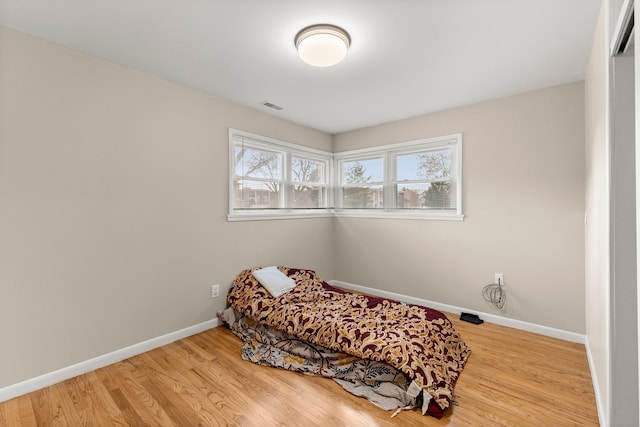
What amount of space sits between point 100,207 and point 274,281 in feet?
5.58

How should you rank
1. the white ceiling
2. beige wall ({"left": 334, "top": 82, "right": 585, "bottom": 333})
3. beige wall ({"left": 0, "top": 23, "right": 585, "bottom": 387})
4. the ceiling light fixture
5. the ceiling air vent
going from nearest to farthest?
the white ceiling < the ceiling light fixture < beige wall ({"left": 0, "top": 23, "right": 585, "bottom": 387}) < beige wall ({"left": 334, "top": 82, "right": 585, "bottom": 333}) < the ceiling air vent

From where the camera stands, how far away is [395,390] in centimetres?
200

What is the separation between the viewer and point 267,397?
6.58 ft

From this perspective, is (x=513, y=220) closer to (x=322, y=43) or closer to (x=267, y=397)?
(x=322, y=43)

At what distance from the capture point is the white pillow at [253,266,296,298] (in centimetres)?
310

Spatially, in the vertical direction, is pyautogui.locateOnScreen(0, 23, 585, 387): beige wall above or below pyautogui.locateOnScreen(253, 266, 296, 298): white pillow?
above

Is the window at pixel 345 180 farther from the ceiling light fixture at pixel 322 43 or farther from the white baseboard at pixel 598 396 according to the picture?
the white baseboard at pixel 598 396

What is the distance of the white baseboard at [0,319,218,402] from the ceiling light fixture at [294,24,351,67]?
8.96 feet

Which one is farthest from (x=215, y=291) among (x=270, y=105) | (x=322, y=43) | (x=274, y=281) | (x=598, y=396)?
(x=598, y=396)

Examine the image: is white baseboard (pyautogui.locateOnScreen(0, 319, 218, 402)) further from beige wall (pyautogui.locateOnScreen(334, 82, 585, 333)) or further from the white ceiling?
beige wall (pyautogui.locateOnScreen(334, 82, 585, 333))

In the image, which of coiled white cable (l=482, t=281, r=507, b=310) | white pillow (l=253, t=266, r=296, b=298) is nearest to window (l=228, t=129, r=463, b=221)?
white pillow (l=253, t=266, r=296, b=298)

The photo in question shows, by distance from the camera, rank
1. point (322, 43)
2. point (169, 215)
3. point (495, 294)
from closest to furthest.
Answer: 1. point (322, 43)
2. point (169, 215)
3. point (495, 294)

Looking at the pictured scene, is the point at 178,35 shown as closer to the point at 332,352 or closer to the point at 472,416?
the point at 332,352

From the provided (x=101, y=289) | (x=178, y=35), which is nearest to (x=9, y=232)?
(x=101, y=289)
